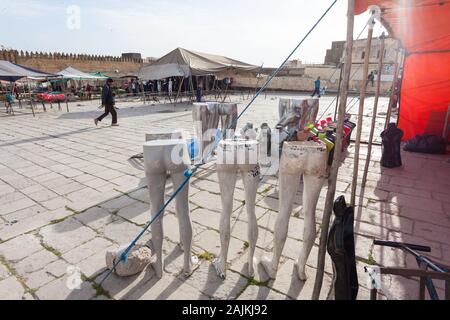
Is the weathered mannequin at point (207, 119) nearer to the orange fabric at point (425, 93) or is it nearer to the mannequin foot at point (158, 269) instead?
the mannequin foot at point (158, 269)

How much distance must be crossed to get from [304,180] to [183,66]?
457 inches

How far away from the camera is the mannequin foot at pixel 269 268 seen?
2219 millimetres

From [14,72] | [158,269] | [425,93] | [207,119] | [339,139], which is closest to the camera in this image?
[339,139]

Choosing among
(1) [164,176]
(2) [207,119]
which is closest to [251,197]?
(1) [164,176]

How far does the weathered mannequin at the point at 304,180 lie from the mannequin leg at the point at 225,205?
385mm

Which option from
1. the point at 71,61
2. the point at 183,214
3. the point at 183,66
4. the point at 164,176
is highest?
the point at 71,61

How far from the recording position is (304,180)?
1.97m

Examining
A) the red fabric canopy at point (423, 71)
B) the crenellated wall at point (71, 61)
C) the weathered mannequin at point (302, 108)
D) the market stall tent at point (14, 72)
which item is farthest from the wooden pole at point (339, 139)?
the crenellated wall at point (71, 61)

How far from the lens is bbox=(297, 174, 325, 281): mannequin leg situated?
193 centimetres

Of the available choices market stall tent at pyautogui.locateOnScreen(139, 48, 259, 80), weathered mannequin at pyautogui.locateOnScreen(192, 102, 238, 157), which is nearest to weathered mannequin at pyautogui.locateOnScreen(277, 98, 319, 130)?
weathered mannequin at pyautogui.locateOnScreen(192, 102, 238, 157)

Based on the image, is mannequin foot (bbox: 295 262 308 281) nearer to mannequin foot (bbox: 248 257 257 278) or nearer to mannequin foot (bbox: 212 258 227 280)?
mannequin foot (bbox: 248 257 257 278)

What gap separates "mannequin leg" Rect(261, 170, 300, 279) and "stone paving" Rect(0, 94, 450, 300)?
105 mm

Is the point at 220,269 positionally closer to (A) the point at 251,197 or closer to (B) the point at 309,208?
(A) the point at 251,197

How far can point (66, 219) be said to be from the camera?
10.2ft
